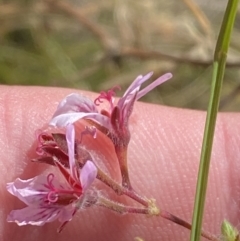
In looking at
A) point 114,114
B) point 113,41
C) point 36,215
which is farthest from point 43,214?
point 113,41

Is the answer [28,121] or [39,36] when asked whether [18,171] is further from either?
[39,36]

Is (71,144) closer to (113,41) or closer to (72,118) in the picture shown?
(72,118)

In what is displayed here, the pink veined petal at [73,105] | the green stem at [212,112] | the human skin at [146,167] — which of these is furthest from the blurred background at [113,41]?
the green stem at [212,112]

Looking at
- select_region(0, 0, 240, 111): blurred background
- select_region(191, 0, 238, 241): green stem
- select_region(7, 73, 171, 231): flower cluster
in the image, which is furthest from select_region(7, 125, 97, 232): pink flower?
select_region(0, 0, 240, 111): blurred background

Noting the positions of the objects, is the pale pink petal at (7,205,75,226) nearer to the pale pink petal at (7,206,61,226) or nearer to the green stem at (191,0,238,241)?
the pale pink petal at (7,206,61,226)

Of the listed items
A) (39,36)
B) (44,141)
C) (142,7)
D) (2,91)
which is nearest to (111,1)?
(142,7)

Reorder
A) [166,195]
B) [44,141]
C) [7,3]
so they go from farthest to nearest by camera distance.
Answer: [7,3], [166,195], [44,141]

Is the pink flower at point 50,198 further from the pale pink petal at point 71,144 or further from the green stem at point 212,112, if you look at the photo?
the green stem at point 212,112
